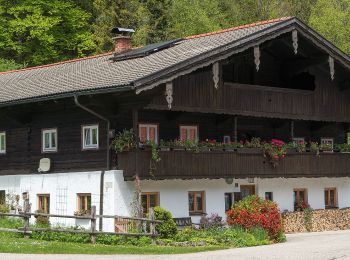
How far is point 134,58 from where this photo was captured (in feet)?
109

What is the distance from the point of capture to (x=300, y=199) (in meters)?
36.2

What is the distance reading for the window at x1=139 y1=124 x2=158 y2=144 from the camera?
30.9 meters

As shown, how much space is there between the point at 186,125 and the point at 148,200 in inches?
161

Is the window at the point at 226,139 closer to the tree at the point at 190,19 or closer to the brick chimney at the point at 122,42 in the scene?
the brick chimney at the point at 122,42

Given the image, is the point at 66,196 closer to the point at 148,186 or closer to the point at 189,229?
the point at 148,186

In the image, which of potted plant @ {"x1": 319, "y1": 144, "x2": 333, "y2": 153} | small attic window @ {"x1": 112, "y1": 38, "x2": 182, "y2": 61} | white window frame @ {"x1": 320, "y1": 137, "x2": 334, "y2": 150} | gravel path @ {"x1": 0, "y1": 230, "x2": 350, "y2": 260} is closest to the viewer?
gravel path @ {"x1": 0, "y1": 230, "x2": 350, "y2": 260}

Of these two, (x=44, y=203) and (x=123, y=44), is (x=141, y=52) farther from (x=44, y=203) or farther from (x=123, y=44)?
(x=44, y=203)

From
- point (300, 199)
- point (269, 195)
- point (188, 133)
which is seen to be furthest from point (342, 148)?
point (188, 133)

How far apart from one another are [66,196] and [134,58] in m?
6.33

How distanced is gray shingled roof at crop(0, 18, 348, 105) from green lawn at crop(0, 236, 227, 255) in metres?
5.55

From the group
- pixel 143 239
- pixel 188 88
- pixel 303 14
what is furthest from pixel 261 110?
pixel 303 14

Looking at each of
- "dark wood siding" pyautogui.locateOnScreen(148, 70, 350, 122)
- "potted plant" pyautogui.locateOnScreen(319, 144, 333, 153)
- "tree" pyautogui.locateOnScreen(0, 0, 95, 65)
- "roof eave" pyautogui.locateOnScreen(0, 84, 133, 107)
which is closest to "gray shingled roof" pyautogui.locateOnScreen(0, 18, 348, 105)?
"roof eave" pyautogui.locateOnScreen(0, 84, 133, 107)

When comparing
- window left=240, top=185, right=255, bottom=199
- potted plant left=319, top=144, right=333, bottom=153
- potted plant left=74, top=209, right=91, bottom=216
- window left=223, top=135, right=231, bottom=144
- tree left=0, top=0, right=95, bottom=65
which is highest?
tree left=0, top=0, right=95, bottom=65

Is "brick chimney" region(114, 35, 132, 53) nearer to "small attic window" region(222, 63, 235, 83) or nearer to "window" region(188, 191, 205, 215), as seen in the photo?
"small attic window" region(222, 63, 235, 83)
